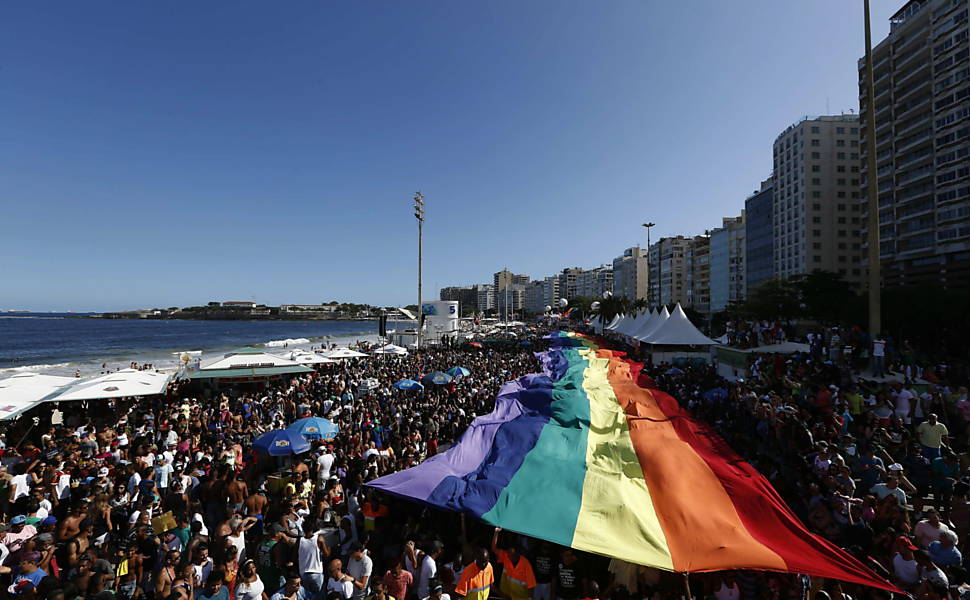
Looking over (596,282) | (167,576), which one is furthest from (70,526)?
(596,282)

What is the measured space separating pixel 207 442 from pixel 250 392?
9615mm

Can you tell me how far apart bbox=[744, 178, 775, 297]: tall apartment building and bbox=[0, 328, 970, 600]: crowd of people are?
74.9 m

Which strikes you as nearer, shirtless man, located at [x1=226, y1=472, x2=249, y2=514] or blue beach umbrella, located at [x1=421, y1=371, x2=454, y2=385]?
shirtless man, located at [x1=226, y1=472, x2=249, y2=514]

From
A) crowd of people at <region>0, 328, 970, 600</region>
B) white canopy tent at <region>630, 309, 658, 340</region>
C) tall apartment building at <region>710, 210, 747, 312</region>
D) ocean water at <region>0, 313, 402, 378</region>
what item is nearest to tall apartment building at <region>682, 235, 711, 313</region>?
tall apartment building at <region>710, 210, 747, 312</region>

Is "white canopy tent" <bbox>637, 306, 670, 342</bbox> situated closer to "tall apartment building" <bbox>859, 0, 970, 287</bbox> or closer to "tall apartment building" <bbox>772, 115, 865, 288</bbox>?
"tall apartment building" <bbox>859, 0, 970, 287</bbox>

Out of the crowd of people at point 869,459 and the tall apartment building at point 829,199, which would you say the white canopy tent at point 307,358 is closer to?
the crowd of people at point 869,459

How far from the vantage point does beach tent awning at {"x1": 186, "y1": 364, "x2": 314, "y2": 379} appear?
1938 centimetres

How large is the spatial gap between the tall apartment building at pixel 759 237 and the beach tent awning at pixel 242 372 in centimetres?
7772

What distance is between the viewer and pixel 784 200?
244ft

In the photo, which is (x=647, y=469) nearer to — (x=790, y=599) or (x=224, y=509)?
(x=790, y=599)

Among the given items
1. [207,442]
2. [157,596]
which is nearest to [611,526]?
[157,596]

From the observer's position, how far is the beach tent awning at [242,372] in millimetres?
19375

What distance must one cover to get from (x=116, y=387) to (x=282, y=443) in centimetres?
889

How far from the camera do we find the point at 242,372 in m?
20.0
